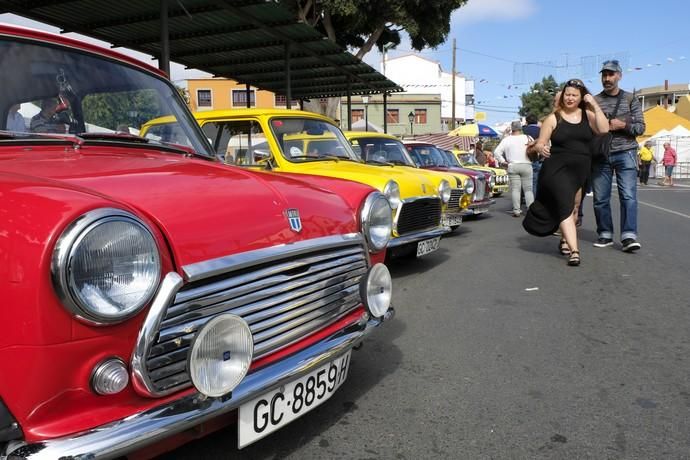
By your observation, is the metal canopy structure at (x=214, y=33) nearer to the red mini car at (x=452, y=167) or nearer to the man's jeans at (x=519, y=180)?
the red mini car at (x=452, y=167)

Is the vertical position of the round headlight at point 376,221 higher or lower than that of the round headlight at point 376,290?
higher

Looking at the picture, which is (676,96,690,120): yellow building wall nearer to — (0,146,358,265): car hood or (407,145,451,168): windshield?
(407,145,451,168): windshield

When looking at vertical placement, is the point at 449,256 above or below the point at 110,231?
below

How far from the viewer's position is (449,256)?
6.46 metres

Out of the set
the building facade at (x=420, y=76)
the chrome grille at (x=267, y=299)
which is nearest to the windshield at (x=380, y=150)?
the chrome grille at (x=267, y=299)

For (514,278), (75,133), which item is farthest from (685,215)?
(75,133)

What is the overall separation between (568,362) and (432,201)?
277cm

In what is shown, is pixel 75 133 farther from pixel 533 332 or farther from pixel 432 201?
pixel 432 201

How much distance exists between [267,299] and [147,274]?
474 mm

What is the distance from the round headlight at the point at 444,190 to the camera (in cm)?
605

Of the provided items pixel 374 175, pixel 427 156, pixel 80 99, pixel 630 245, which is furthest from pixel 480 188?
pixel 80 99

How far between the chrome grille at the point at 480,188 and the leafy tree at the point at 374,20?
8673 millimetres

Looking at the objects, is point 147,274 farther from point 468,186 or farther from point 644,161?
point 644,161

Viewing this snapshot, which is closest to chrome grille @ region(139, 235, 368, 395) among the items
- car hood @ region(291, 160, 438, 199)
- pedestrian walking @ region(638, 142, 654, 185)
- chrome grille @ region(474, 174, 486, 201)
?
car hood @ region(291, 160, 438, 199)
